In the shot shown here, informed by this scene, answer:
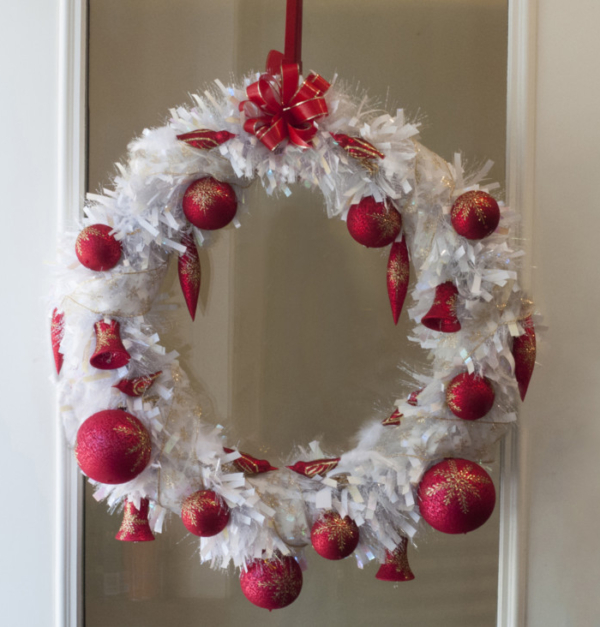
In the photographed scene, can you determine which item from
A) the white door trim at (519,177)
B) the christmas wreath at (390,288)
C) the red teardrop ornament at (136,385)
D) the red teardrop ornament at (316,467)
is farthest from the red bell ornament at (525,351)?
the red teardrop ornament at (136,385)

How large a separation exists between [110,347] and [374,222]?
383 mm

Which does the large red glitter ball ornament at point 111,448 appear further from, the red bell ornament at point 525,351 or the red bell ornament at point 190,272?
the red bell ornament at point 525,351

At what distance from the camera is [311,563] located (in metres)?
0.90

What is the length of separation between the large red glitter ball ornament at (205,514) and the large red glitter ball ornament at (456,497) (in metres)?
0.26

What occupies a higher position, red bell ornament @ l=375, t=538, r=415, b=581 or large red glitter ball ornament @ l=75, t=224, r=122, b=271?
large red glitter ball ornament @ l=75, t=224, r=122, b=271

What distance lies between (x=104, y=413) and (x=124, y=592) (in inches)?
14.7

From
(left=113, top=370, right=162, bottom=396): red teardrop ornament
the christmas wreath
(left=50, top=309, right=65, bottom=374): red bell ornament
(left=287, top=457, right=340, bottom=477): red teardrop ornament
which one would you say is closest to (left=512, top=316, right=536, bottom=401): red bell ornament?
the christmas wreath

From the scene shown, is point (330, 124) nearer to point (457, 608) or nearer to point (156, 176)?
point (156, 176)

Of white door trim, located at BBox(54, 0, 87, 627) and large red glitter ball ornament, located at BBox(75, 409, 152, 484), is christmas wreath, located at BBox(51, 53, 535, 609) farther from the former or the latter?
white door trim, located at BBox(54, 0, 87, 627)

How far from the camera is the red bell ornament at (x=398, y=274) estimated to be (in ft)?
2.60

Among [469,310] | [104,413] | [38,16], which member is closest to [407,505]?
[469,310]

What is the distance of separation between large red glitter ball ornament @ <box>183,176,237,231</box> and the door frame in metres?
0.23

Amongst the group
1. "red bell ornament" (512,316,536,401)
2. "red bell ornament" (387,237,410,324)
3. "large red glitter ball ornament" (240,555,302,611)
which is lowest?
"large red glitter ball ornament" (240,555,302,611)

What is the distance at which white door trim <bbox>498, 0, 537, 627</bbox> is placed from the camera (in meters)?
0.88
